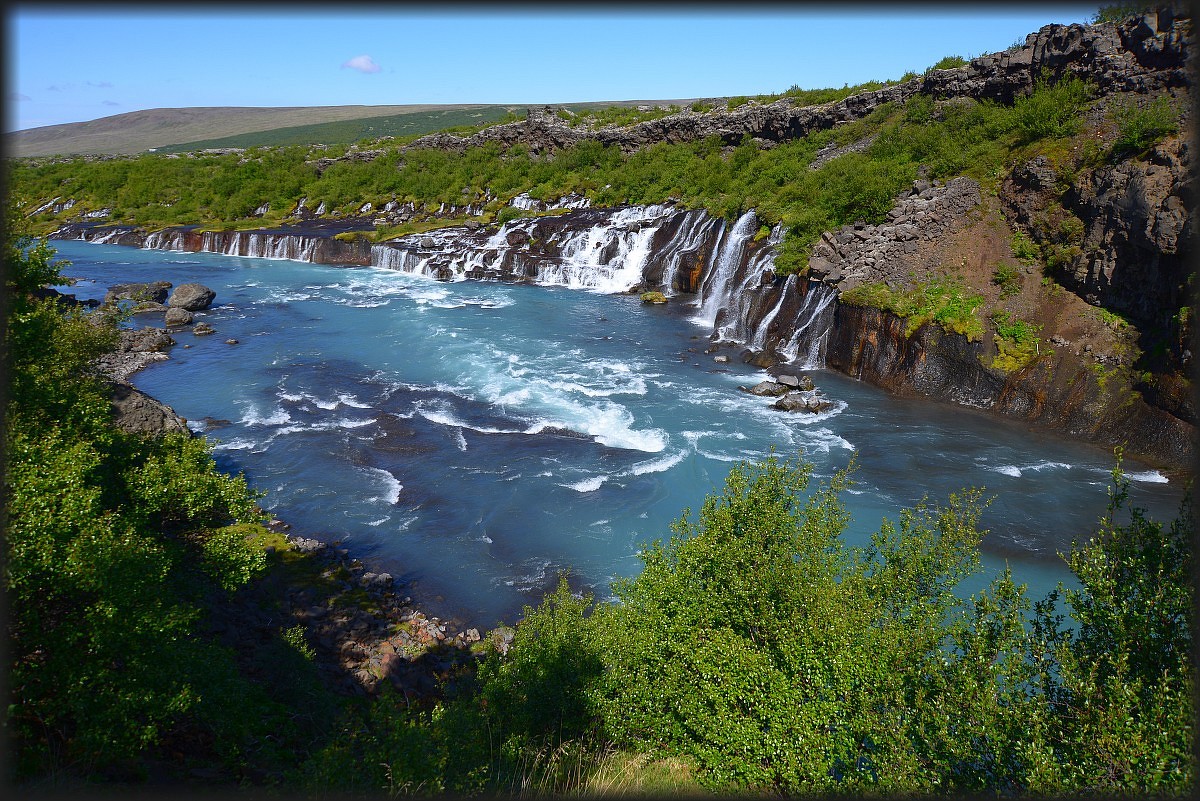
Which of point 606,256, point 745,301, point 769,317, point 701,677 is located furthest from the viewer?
point 606,256

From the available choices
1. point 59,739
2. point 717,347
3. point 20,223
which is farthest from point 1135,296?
point 20,223

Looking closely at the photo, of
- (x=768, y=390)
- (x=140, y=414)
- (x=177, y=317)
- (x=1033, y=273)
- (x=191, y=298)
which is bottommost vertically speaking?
(x=140, y=414)

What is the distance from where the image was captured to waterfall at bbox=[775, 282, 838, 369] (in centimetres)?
3803

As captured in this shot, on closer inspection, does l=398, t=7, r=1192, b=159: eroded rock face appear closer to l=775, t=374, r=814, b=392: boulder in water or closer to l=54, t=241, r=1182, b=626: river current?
l=54, t=241, r=1182, b=626: river current

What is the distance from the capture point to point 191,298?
160ft

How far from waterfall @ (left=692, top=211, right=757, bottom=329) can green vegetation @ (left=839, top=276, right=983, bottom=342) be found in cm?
1187

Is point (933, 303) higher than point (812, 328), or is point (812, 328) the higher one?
point (933, 303)

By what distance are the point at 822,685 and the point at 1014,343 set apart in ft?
90.4

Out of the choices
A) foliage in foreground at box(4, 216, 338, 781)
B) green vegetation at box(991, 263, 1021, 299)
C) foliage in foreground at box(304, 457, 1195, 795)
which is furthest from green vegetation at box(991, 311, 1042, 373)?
foliage in foreground at box(4, 216, 338, 781)

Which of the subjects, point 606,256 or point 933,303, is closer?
point 933,303

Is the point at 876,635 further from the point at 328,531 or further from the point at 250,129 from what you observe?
the point at 250,129

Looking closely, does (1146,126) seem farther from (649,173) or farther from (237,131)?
(237,131)

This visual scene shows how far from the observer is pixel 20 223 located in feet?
58.1

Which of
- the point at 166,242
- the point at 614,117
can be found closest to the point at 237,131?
the point at 166,242
